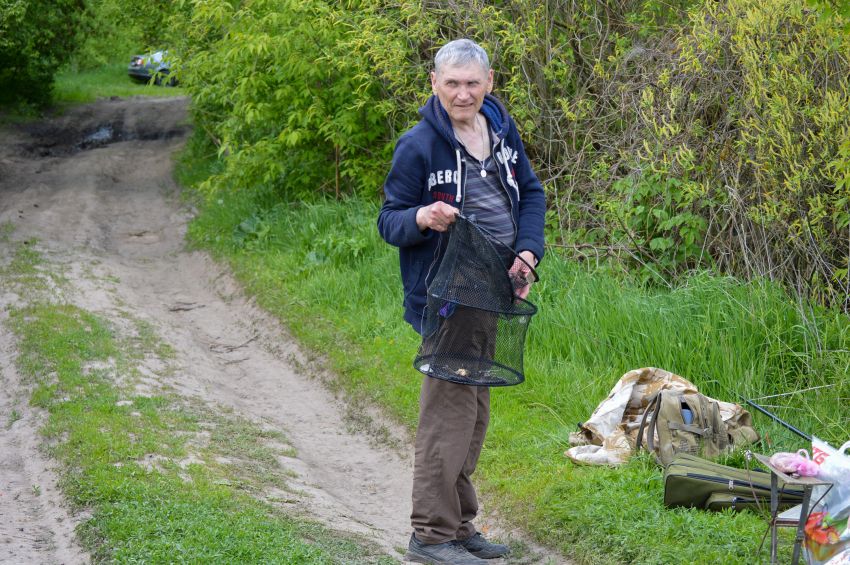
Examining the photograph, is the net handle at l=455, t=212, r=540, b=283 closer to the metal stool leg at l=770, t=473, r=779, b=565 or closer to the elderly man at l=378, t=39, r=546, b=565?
the elderly man at l=378, t=39, r=546, b=565

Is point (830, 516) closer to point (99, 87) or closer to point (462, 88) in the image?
point (462, 88)

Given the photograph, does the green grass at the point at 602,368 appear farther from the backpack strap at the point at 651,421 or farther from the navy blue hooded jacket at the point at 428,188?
the navy blue hooded jacket at the point at 428,188

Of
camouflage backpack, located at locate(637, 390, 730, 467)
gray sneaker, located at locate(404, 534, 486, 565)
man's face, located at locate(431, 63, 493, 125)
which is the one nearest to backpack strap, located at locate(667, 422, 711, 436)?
camouflage backpack, located at locate(637, 390, 730, 467)

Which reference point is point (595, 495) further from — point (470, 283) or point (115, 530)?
point (115, 530)

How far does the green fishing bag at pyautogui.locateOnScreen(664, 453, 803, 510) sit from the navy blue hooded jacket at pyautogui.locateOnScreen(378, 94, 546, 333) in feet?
4.49

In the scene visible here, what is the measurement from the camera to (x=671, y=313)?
687 cm

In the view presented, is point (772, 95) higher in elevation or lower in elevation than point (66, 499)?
higher

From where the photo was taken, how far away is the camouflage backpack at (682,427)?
5340 millimetres

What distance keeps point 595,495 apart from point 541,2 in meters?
5.92

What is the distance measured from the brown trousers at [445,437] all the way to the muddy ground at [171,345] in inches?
25.9

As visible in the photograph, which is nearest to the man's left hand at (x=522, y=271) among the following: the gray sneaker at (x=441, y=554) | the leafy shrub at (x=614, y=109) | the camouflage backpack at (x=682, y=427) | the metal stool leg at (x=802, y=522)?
the gray sneaker at (x=441, y=554)

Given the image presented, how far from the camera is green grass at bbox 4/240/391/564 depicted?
4609 mm

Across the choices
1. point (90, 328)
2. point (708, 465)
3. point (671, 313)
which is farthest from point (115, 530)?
point (90, 328)

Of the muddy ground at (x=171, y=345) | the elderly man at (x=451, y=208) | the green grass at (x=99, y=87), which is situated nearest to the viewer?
the elderly man at (x=451, y=208)
